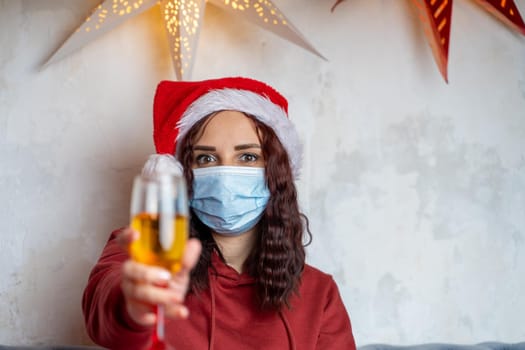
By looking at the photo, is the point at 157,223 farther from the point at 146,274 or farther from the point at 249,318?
the point at 249,318

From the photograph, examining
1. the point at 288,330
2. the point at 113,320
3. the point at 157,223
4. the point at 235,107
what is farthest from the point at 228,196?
the point at 157,223

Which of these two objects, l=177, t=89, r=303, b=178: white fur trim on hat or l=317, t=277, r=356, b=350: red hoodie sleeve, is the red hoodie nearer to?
l=317, t=277, r=356, b=350: red hoodie sleeve

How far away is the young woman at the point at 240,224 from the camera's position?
1465 millimetres

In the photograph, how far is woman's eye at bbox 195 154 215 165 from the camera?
1.49 metres

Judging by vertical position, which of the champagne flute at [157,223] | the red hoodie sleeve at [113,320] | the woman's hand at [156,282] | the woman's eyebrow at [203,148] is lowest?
the red hoodie sleeve at [113,320]

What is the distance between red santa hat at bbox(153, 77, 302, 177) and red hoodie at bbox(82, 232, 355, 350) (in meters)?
0.29

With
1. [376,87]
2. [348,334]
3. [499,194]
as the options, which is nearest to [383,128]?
[376,87]

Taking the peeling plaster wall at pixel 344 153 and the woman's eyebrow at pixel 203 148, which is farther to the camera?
the peeling plaster wall at pixel 344 153

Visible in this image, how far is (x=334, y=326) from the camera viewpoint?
1.62 m

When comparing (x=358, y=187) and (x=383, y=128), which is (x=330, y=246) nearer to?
(x=358, y=187)

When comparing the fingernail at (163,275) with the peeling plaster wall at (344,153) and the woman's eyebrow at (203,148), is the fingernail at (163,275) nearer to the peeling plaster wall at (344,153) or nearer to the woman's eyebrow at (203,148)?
the woman's eyebrow at (203,148)

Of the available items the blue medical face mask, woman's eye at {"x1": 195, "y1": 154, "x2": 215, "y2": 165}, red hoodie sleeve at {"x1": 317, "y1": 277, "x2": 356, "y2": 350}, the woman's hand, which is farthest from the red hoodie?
the woman's hand

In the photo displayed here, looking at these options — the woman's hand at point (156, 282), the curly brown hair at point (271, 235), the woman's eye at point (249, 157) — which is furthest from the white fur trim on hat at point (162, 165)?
the woman's hand at point (156, 282)

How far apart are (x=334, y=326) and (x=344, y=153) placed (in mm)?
544
